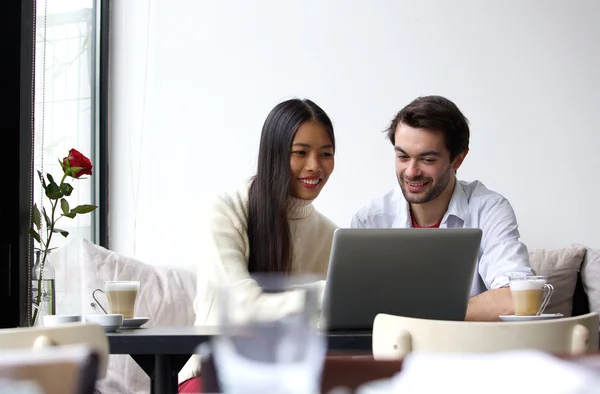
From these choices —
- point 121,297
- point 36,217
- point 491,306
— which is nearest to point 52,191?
point 36,217

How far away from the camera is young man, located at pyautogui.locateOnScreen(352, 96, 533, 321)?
97.7 inches

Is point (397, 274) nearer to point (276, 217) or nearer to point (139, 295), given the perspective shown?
point (276, 217)

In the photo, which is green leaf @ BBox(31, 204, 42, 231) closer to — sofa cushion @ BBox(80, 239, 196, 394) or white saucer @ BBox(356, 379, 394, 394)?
sofa cushion @ BBox(80, 239, 196, 394)

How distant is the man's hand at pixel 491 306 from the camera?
1.97 meters

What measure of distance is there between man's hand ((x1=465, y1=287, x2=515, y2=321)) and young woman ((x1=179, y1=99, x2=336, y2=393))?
1.64ft

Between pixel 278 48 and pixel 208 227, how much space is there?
1689mm

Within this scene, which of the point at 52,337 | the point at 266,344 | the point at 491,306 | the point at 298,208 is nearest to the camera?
the point at 266,344

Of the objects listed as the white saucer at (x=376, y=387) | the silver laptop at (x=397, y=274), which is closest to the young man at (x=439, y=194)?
the silver laptop at (x=397, y=274)

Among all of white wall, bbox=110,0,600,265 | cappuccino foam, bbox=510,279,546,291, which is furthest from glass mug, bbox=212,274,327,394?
white wall, bbox=110,0,600,265

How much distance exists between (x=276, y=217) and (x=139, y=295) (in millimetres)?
827

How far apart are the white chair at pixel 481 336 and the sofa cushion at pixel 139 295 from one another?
1.74 meters

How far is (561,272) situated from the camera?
305 cm

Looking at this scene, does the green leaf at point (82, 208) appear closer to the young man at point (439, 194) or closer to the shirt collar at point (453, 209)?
the young man at point (439, 194)

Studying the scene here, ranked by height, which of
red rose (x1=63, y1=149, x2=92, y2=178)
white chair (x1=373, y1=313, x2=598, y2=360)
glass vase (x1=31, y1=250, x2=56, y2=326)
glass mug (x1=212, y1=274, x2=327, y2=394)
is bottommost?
glass vase (x1=31, y1=250, x2=56, y2=326)
